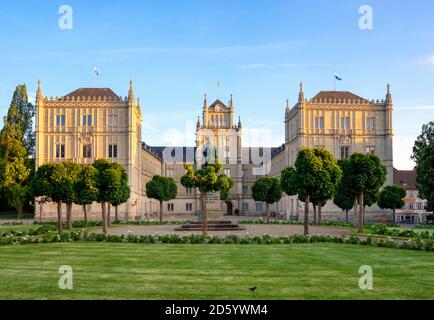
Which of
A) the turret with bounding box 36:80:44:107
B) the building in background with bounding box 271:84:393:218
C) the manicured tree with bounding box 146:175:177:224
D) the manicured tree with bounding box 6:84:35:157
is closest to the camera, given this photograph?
Answer: the manicured tree with bounding box 146:175:177:224

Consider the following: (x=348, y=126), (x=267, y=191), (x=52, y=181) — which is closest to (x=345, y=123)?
(x=348, y=126)

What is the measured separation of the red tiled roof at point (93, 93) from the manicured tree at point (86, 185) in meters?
33.1

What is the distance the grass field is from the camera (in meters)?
14.0

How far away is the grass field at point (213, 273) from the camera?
45.8 ft

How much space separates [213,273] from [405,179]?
269 ft

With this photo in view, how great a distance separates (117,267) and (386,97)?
68.4m

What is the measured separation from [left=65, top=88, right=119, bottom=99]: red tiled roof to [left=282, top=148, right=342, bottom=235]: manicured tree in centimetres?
4373

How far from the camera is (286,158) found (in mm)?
88000

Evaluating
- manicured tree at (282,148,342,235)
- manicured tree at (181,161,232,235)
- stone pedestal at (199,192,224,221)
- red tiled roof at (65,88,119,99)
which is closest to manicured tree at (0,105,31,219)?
red tiled roof at (65,88,119,99)

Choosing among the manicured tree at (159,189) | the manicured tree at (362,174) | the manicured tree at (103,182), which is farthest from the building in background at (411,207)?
the manicured tree at (103,182)

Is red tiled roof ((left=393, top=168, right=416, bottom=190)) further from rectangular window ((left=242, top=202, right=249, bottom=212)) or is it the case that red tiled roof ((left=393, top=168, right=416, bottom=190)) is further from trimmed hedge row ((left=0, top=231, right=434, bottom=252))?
trimmed hedge row ((left=0, top=231, right=434, bottom=252))

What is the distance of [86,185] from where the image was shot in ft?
147
